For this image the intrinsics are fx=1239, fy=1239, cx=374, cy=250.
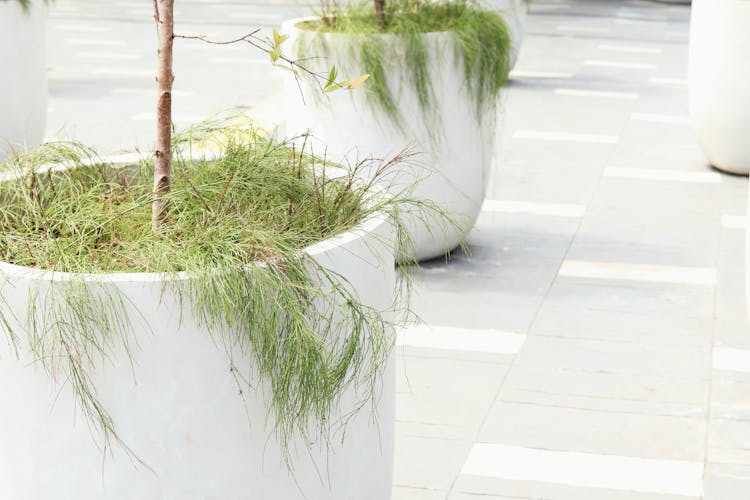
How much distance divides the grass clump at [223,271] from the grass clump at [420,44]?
5.65ft

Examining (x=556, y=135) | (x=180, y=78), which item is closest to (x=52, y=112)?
(x=180, y=78)

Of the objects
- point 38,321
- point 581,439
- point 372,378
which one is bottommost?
point 581,439

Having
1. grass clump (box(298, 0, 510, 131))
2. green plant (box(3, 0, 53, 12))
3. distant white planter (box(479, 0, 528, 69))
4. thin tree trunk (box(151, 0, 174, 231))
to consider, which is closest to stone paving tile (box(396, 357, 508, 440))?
grass clump (box(298, 0, 510, 131))

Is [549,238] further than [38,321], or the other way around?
[549,238]

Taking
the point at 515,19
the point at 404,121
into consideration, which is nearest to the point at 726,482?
the point at 404,121

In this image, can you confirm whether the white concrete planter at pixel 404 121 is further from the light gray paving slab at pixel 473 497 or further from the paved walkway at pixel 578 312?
the light gray paving slab at pixel 473 497

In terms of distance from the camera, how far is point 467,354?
143 inches

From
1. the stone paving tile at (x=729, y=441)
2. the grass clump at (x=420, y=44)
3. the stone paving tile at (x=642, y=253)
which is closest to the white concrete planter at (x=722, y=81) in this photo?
the stone paving tile at (x=642, y=253)

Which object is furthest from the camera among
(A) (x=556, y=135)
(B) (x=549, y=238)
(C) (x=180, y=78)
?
(C) (x=180, y=78)

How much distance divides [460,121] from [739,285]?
3.60 feet

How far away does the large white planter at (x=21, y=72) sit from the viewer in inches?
197

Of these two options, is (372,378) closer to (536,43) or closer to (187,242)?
(187,242)

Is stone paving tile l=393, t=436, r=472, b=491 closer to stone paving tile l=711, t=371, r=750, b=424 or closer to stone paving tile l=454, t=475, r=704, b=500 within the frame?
stone paving tile l=454, t=475, r=704, b=500

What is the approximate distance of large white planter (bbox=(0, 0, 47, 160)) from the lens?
5.00m
